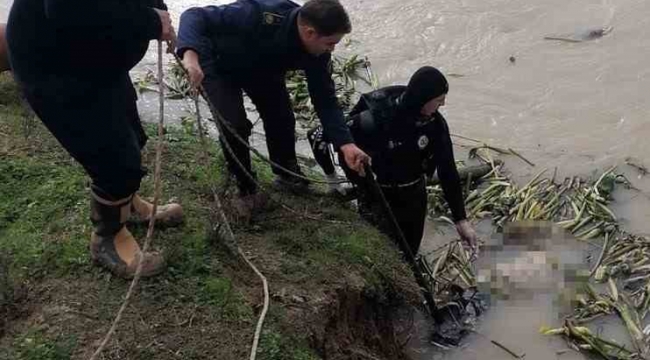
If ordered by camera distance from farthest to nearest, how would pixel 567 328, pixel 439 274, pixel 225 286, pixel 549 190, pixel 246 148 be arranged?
pixel 549 190 → pixel 439 274 → pixel 567 328 → pixel 246 148 → pixel 225 286

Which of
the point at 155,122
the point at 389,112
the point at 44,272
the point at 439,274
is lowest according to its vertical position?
the point at 439,274

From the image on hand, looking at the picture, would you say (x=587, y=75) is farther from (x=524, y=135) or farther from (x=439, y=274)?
(x=439, y=274)

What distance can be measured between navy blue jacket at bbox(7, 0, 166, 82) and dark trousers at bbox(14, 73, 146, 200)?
57mm

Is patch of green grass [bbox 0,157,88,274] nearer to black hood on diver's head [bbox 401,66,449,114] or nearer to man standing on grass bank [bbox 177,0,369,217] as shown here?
man standing on grass bank [bbox 177,0,369,217]

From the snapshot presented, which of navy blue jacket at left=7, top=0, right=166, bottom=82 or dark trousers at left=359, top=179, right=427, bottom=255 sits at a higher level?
navy blue jacket at left=7, top=0, right=166, bottom=82

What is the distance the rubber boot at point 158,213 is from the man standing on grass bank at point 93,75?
0.42 m

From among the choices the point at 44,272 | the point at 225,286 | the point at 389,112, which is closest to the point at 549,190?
the point at 389,112

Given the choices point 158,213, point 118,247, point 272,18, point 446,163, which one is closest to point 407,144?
point 446,163

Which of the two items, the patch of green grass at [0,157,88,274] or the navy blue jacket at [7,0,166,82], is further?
the patch of green grass at [0,157,88,274]

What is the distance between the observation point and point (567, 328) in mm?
5152

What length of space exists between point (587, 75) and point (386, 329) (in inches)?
189

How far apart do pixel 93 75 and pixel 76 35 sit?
10.0 inches

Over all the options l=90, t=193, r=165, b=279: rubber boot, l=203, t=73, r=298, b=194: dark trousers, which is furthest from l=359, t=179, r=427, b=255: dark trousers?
l=90, t=193, r=165, b=279: rubber boot

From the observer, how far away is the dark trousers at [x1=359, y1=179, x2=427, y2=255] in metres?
5.27
